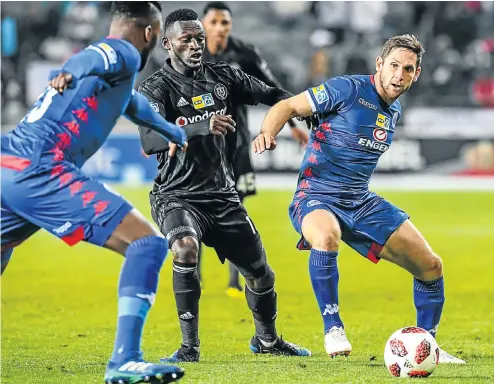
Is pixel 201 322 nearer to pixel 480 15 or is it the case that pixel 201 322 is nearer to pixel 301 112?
pixel 301 112

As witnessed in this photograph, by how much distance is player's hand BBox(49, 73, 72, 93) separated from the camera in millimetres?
5223

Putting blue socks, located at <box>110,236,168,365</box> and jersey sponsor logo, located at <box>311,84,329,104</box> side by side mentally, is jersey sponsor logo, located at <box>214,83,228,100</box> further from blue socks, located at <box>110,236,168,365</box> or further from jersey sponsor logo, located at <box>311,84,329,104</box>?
blue socks, located at <box>110,236,168,365</box>

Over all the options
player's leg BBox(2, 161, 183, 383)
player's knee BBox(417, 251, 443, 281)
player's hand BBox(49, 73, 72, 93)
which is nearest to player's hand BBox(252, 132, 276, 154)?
player's knee BBox(417, 251, 443, 281)

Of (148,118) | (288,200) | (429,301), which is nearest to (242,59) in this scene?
(429,301)

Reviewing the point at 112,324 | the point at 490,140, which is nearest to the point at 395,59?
the point at 112,324

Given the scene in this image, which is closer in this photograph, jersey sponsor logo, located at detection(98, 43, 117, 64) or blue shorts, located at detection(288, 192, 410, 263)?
jersey sponsor logo, located at detection(98, 43, 117, 64)

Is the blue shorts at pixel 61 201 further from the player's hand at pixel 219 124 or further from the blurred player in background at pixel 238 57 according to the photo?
the blurred player in background at pixel 238 57

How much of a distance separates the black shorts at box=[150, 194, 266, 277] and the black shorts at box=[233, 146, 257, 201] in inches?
116

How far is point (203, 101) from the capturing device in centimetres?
723

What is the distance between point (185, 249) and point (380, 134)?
5.47 ft

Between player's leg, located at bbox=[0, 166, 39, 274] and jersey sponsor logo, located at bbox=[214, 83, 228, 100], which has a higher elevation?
jersey sponsor logo, located at bbox=[214, 83, 228, 100]

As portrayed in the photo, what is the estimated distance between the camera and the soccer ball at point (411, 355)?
6074 millimetres

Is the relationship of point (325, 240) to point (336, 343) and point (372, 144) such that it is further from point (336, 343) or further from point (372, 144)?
point (372, 144)

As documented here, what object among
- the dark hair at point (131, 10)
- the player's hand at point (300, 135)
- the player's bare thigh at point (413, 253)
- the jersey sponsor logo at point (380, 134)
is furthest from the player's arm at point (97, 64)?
the player's hand at point (300, 135)
